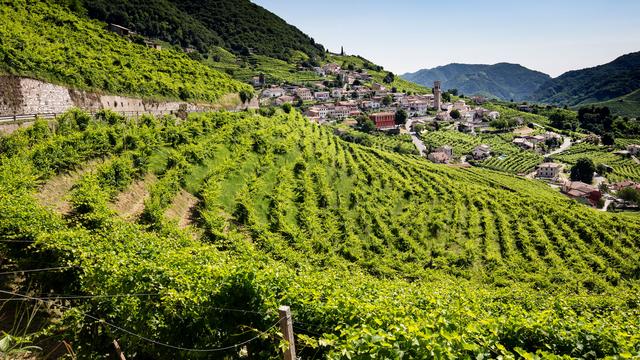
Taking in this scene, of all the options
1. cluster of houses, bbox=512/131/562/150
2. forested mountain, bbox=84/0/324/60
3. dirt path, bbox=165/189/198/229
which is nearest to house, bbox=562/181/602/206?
cluster of houses, bbox=512/131/562/150

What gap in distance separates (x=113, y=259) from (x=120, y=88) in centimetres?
3034

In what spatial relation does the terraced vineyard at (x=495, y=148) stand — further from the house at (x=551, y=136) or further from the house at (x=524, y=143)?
the house at (x=551, y=136)

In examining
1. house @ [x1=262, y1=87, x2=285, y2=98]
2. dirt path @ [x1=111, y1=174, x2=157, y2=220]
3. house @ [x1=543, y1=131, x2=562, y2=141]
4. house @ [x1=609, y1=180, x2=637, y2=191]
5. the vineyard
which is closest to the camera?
the vineyard

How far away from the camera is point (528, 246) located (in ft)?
115

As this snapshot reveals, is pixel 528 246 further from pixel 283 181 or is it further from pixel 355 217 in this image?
pixel 283 181

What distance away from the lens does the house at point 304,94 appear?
148000 millimetres

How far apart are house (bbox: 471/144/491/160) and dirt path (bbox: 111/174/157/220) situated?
116961 mm

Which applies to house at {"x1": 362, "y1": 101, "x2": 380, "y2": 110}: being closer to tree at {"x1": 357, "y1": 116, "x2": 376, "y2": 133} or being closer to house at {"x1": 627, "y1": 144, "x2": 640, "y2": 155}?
tree at {"x1": 357, "y1": 116, "x2": 376, "y2": 133}

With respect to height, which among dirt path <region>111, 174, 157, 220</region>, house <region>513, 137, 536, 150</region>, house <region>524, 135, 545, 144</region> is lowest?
house <region>513, 137, 536, 150</region>

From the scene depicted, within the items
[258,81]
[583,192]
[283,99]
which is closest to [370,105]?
[283,99]

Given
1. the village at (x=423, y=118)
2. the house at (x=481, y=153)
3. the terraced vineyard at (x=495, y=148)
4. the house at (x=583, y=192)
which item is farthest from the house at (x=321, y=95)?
the house at (x=583, y=192)

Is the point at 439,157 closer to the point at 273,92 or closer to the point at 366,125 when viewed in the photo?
the point at 366,125

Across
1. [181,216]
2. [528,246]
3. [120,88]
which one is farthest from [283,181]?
[528,246]

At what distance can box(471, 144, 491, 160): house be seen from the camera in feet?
400
